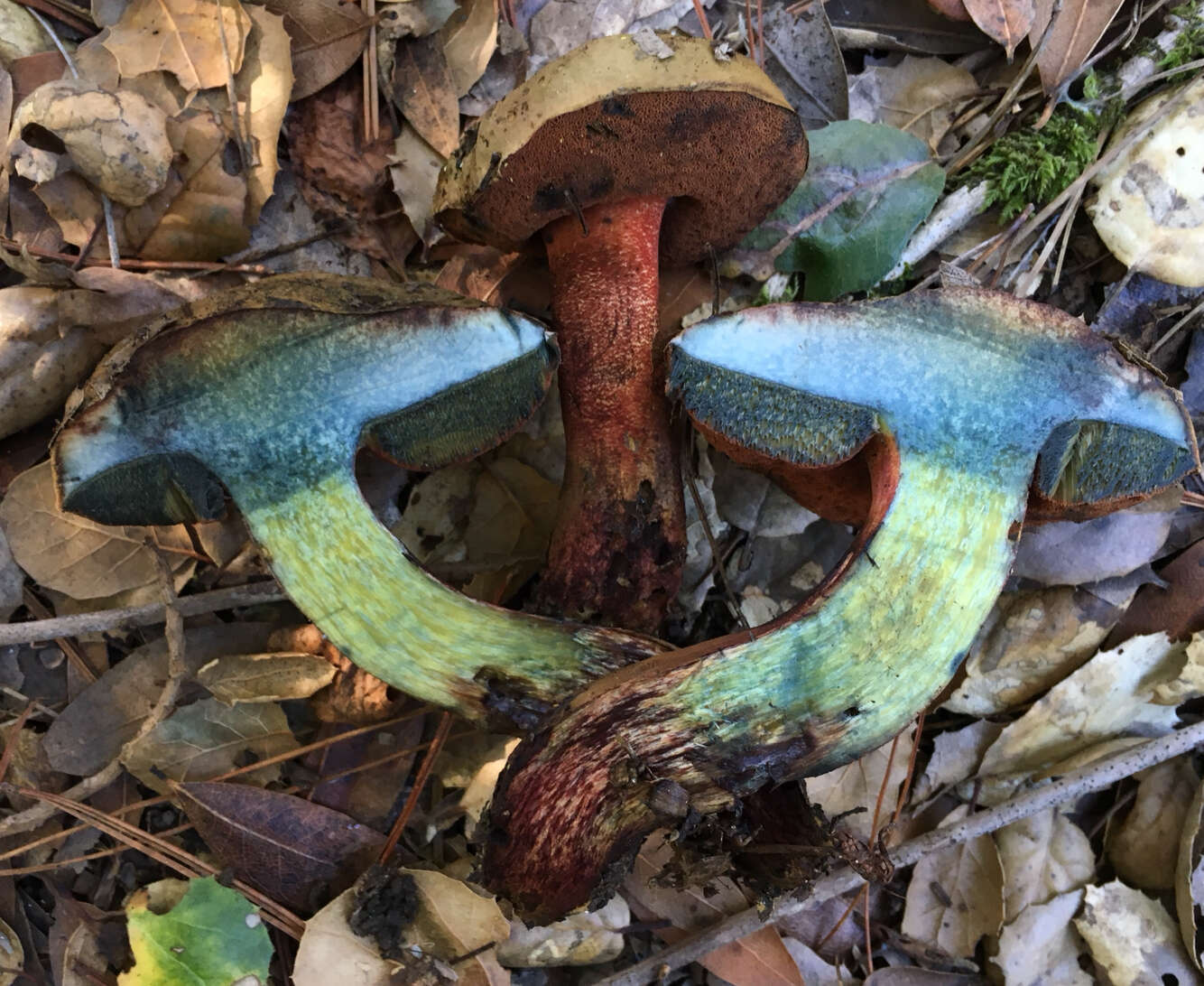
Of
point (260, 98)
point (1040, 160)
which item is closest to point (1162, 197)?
point (1040, 160)

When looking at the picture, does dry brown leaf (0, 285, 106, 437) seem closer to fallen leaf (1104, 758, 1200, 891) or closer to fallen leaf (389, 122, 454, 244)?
fallen leaf (389, 122, 454, 244)

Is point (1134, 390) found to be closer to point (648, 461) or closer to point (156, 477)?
point (648, 461)

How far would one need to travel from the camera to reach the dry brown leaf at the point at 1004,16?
2242mm

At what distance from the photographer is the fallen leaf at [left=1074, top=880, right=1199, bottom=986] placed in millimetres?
2172

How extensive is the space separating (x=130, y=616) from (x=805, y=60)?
2285 millimetres

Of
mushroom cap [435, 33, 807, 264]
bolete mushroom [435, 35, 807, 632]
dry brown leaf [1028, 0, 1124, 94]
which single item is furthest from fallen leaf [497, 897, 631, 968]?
dry brown leaf [1028, 0, 1124, 94]

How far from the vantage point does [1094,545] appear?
Result: 7.23 feet

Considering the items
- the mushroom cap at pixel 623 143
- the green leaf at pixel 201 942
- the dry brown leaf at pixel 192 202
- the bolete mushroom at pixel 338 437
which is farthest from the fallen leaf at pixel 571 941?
the dry brown leaf at pixel 192 202

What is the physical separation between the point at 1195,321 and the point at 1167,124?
Result: 1.69 feet

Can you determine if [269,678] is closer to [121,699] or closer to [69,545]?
[121,699]

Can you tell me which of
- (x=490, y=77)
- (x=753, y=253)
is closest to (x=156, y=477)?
(x=490, y=77)

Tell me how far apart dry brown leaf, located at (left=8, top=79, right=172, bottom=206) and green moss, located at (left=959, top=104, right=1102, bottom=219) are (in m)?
2.10

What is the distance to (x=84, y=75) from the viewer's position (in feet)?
6.98

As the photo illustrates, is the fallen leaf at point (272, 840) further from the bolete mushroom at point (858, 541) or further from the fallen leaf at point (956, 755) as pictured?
the fallen leaf at point (956, 755)
